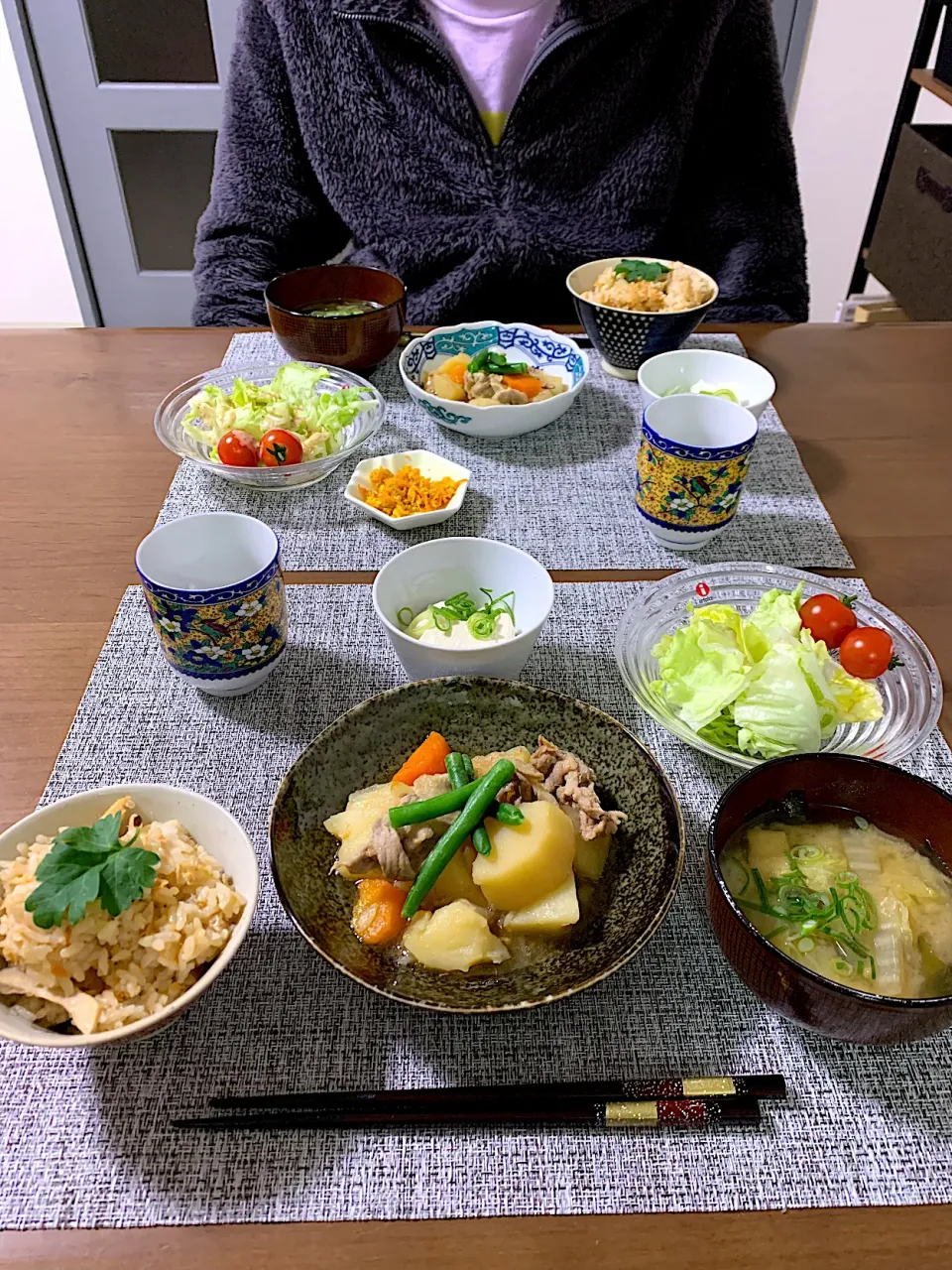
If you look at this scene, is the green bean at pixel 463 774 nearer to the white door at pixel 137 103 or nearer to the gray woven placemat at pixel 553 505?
the gray woven placemat at pixel 553 505

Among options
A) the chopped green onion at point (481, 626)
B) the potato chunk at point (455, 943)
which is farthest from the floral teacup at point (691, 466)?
the potato chunk at point (455, 943)

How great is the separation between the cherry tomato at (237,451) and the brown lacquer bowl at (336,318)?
309 millimetres

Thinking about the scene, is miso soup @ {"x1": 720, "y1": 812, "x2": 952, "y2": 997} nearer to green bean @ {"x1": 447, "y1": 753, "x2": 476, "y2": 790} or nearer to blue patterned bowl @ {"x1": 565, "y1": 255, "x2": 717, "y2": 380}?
green bean @ {"x1": 447, "y1": 753, "x2": 476, "y2": 790}

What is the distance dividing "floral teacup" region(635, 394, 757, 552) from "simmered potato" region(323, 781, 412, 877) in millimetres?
664

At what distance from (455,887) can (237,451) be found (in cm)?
90

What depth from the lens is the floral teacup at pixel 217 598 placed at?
1.05m

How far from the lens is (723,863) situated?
861mm

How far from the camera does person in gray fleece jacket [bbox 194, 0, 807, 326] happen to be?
1.98 m

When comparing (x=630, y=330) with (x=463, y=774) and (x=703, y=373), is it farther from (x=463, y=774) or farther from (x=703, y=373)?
(x=463, y=774)

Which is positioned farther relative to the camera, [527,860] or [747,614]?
[747,614]

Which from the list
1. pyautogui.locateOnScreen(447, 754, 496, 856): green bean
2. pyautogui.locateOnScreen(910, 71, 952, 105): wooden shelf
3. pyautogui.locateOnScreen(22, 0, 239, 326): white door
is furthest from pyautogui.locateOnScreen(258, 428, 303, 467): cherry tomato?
pyautogui.locateOnScreen(910, 71, 952, 105): wooden shelf

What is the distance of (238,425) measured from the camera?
1.53 metres

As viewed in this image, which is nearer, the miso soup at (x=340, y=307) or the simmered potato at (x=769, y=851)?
the simmered potato at (x=769, y=851)

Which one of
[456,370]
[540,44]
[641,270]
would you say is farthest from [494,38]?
[456,370]
